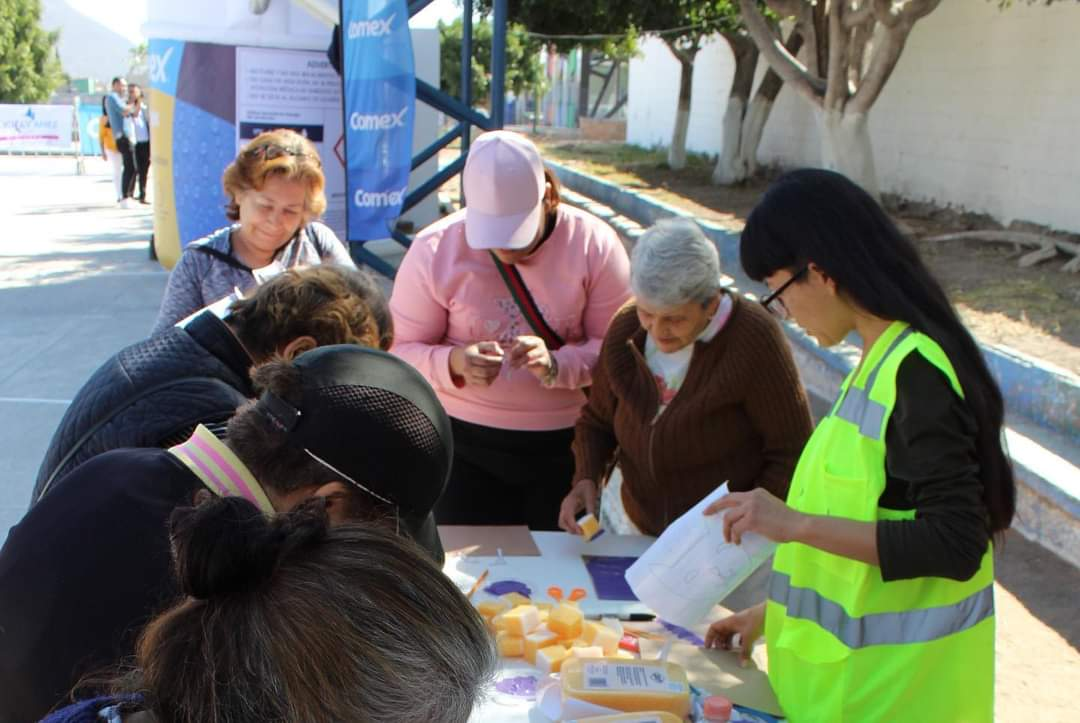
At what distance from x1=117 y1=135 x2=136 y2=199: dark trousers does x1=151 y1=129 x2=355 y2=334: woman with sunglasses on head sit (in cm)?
1074

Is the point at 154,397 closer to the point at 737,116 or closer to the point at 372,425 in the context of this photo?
the point at 372,425

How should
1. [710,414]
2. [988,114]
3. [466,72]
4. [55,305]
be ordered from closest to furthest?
1. [710,414]
2. [466,72]
3. [55,305]
4. [988,114]

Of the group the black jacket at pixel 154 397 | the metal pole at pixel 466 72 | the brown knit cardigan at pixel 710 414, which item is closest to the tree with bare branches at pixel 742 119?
the metal pole at pixel 466 72

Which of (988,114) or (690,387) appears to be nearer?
(690,387)

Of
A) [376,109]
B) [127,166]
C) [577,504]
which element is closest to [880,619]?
[577,504]

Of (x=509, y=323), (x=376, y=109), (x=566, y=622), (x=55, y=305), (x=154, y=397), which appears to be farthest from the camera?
(x=55, y=305)

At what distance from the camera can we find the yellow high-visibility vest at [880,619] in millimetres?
1618

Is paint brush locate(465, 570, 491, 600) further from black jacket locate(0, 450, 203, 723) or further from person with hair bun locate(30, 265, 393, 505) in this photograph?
black jacket locate(0, 450, 203, 723)

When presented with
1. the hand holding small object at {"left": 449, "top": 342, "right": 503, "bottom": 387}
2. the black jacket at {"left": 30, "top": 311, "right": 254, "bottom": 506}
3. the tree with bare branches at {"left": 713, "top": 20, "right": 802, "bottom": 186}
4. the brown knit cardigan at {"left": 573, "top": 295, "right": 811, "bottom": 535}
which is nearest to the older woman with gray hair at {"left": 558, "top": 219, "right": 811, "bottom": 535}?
the brown knit cardigan at {"left": 573, "top": 295, "right": 811, "bottom": 535}

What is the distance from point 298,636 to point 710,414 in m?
1.67

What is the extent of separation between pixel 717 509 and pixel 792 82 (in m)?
10.0

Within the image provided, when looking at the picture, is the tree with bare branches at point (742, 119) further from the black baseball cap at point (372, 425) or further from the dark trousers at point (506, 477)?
the black baseball cap at point (372, 425)

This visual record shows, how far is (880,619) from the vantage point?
1.66 m

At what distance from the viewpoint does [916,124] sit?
11938 mm
